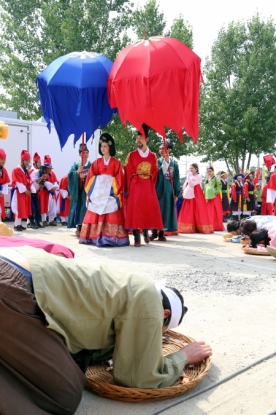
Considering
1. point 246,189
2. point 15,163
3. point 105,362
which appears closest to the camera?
point 105,362

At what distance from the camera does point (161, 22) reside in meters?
19.5

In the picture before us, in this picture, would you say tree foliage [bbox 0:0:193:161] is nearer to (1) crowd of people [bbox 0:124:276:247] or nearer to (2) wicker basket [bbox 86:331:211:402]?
(1) crowd of people [bbox 0:124:276:247]

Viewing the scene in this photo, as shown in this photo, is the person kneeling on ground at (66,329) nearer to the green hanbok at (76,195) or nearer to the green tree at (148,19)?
the green hanbok at (76,195)

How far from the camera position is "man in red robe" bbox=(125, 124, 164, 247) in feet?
23.0

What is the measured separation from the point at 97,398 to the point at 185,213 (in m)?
7.75

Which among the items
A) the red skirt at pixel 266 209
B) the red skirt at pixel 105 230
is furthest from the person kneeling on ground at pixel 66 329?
the red skirt at pixel 266 209

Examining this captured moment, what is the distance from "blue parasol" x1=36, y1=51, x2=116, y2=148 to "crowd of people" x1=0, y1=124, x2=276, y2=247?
376mm

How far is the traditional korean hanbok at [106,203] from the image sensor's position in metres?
6.95

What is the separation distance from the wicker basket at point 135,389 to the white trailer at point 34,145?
9524 millimetres

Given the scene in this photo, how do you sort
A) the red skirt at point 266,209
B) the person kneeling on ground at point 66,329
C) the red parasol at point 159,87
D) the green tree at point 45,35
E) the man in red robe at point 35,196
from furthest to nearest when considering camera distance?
the green tree at point 45,35 → the red skirt at point 266,209 → the man in red robe at point 35,196 → the red parasol at point 159,87 → the person kneeling on ground at point 66,329

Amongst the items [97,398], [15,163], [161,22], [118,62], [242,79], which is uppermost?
[161,22]

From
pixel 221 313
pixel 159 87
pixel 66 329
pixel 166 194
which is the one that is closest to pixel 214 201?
pixel 166 194

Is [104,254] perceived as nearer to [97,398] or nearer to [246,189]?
[97,398]


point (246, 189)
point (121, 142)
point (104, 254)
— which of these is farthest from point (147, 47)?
point (121, 142)
